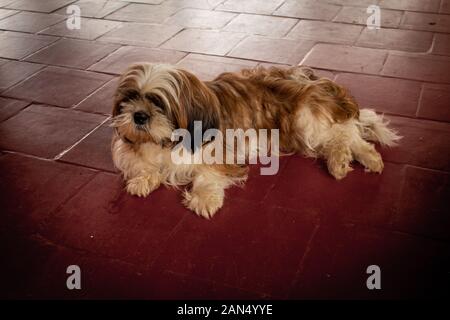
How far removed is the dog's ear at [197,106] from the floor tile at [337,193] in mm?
588

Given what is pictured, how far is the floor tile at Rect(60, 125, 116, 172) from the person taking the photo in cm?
316

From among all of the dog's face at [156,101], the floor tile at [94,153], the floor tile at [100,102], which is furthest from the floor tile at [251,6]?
the dog's face at [156,101]

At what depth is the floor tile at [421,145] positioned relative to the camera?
3023 millimetres

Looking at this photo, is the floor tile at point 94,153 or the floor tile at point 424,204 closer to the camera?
the floor tile at point 424,204

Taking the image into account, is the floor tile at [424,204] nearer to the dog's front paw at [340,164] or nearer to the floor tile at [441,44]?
the dog's front paw at [340,164]

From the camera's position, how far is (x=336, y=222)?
257 cm

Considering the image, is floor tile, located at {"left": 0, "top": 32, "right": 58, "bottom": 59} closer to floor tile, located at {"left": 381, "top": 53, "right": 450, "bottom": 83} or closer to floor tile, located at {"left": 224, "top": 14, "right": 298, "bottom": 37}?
floor tile, located at {"left": 224, "top": 14, "right": 298, "bottom": 37}

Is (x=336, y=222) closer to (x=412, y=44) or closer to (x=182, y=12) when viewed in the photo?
Answer: (x=412, y=44)

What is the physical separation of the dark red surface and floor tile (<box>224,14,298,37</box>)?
0.39 metres

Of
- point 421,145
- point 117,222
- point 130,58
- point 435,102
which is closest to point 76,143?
point 117,222

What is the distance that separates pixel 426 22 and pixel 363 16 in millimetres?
708

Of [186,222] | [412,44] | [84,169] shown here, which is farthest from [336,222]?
[412,44]

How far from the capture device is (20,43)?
509 cm
